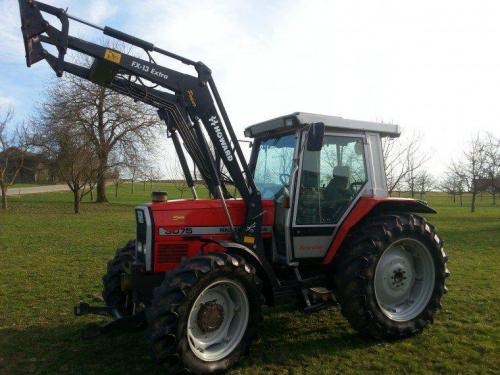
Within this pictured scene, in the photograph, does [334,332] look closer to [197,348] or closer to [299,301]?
[299,301]

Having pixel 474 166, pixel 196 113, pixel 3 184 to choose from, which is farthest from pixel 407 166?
pixel 196 113

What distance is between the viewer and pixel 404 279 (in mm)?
5477

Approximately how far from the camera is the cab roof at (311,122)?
5.02 meters

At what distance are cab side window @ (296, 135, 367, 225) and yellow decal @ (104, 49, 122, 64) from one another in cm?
232

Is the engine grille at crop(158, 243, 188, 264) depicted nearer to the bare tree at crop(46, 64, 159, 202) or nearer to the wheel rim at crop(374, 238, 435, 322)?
the wheel rim at crop(374, 238, 435, 322)

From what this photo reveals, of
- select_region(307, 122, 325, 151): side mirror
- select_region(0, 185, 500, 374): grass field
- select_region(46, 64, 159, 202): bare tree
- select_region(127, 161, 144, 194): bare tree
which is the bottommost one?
select_region(0, 185, 500, 374): grass field

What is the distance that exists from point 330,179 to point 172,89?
7.19 ft

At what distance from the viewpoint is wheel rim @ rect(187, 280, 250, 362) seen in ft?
14.0

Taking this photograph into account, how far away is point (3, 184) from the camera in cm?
2500

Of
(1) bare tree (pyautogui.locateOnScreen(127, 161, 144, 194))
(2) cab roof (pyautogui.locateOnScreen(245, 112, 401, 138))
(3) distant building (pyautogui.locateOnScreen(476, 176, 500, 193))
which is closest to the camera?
(2) cab roof (pyautogui.locateOnScreen(245, 112, 401, 138))

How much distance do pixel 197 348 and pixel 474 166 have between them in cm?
3322

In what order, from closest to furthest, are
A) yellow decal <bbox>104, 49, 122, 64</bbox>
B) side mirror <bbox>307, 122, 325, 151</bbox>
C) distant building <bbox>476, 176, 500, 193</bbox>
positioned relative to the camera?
yellow decal <bbox>104, 49, 122, 64</bbox>, side mirror <bbox>307, 122, 325, 151</bbox>, distant building <bbox>476, 176, 500, 193</bbox>

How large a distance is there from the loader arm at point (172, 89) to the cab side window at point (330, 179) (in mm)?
639

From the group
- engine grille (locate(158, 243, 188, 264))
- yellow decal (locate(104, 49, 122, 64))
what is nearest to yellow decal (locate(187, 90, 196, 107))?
yellow decal (locate(104, 49, 122, 64))
